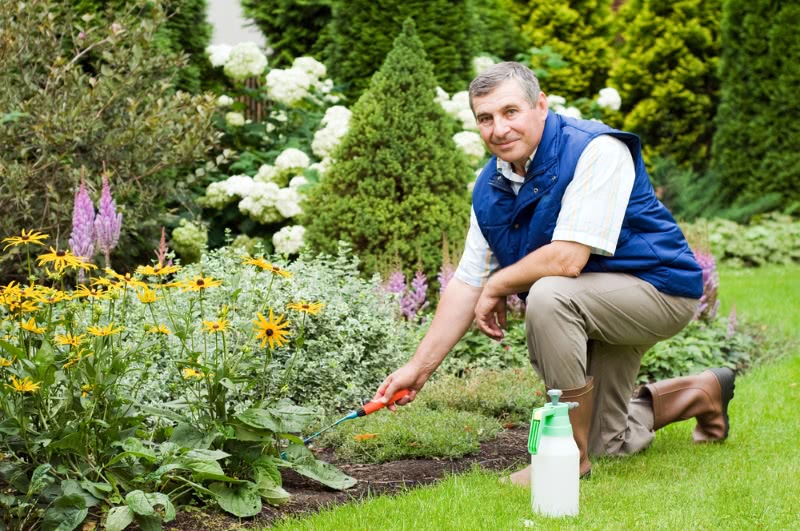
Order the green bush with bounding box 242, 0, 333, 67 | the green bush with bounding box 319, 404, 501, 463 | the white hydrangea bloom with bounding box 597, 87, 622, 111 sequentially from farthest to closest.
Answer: the green bush with bounding box 242, 0, 333, 67
the white hydrangea bloom with bounding box 597, 87, 622, 111
the green bush with bounding box 319, 404, 501, 463

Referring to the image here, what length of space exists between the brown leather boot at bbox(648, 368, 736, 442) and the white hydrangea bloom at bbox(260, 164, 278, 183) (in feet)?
13.7

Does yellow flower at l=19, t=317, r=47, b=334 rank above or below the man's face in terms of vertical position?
below

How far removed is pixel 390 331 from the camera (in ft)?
15.0

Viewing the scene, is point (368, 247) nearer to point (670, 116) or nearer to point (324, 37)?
point (324, 37)

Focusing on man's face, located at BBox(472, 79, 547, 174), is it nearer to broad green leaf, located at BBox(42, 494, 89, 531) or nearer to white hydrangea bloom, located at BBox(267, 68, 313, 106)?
broad green leaf, located at BBox(42, 494, 89, 531)

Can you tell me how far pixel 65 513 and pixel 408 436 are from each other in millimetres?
1354

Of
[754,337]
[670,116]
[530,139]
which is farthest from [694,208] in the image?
[530,139]

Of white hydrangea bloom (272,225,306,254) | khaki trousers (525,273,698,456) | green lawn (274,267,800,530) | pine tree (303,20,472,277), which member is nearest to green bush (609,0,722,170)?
pine tree (303,20,472,277)

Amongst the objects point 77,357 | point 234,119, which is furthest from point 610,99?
point 77,357

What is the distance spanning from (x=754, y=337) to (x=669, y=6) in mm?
6409

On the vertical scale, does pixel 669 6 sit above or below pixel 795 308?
above

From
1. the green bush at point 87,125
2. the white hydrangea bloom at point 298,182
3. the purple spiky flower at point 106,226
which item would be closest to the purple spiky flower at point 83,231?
the purple spiky flower at point 106,226

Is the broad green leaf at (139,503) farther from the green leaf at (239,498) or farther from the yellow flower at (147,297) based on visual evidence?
the yellow flower at (147,297)

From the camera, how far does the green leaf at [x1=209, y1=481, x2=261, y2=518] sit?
2979mm
